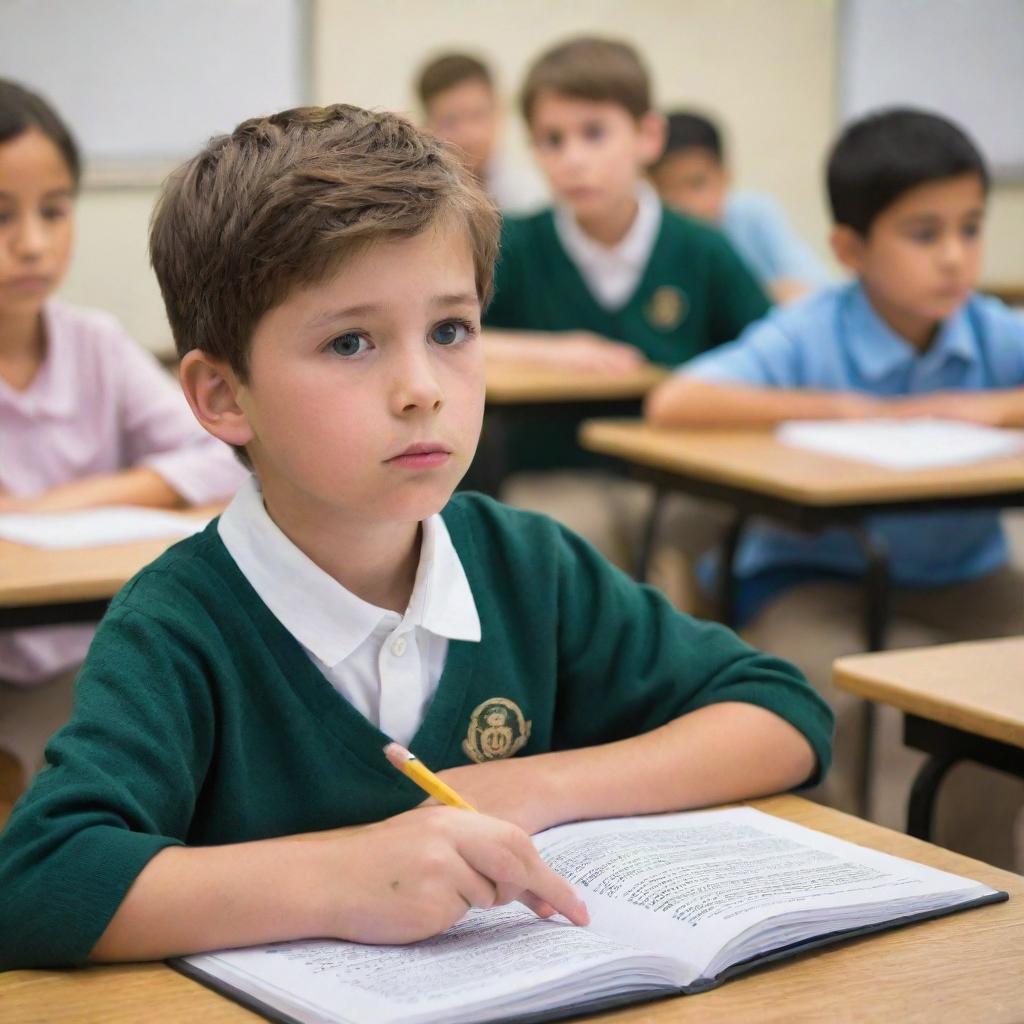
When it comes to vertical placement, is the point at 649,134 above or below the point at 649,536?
above

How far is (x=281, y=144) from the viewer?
1173mm

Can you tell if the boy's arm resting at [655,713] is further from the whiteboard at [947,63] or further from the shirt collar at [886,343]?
the whiteboard at [947,63]

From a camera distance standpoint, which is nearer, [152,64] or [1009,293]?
[152,64]

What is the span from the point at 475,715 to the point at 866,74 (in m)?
6.35

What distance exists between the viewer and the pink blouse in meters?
2.45

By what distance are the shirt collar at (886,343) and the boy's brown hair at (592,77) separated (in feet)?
4.28

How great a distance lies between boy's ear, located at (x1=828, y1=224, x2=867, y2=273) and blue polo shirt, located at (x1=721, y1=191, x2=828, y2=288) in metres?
2.66

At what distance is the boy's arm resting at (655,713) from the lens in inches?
48.2

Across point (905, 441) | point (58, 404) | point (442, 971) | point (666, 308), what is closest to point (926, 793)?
point (442, 971)

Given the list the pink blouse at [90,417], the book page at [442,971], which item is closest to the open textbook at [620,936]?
the book page at [442,971]

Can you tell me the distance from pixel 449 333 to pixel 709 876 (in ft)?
1.43

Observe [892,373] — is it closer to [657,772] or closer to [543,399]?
[543,399]

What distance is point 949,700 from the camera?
1.36m

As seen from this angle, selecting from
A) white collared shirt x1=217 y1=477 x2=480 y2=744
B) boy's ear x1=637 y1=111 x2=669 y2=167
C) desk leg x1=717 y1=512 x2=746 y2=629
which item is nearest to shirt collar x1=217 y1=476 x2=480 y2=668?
white collared shirt x1=217 y1=477 x2=480 y2=744
